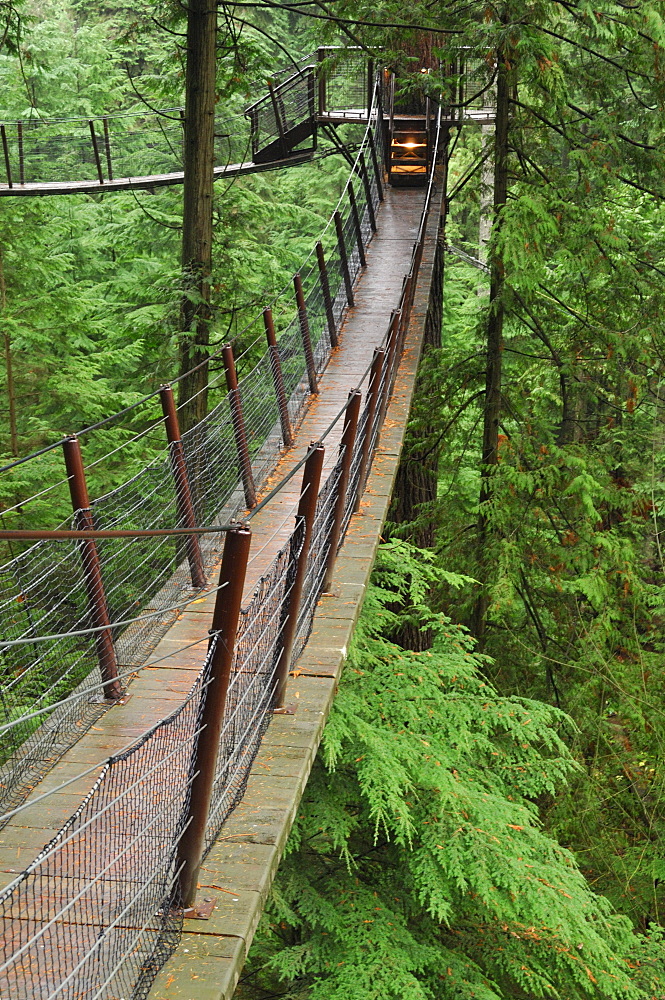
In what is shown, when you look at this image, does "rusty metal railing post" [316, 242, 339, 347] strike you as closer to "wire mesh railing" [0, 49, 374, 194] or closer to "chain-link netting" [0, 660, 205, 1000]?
"wire mesh railing" [0, 49, 374, 194]

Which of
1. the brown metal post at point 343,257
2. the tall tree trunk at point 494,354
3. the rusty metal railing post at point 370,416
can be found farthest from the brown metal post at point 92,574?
the brown metal post at point 343,257

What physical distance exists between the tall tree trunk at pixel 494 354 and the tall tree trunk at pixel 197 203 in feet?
8.10

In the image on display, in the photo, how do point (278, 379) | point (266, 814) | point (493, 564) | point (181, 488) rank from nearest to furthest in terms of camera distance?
point (266, 814), point (181, 488), point (278, 379), point (493, 564)

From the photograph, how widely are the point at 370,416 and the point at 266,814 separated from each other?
352cm

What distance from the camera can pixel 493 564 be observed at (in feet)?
27.9

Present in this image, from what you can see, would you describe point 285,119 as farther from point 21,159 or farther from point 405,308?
point 405,308

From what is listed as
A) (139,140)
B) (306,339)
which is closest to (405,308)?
(306,339)

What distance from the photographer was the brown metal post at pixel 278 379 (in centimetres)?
717

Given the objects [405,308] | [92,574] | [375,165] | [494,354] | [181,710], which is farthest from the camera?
[375,165]

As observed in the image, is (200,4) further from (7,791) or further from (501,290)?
(7,791)

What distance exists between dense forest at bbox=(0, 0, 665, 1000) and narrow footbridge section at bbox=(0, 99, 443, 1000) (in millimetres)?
803

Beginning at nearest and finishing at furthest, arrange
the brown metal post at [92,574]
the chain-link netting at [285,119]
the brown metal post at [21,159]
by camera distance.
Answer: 1. the brown metal post at [92,574]
2. the brown metal post at [21,159]
3. the chain-link netting at [285,119]

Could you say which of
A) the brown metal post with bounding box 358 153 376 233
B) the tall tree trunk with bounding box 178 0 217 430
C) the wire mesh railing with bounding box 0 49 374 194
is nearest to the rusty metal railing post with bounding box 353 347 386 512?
the tall tree trunk with bounding box 178 0 217 430

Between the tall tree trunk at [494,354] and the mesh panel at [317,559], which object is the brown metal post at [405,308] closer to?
the tall tree trunk at [494,354]
